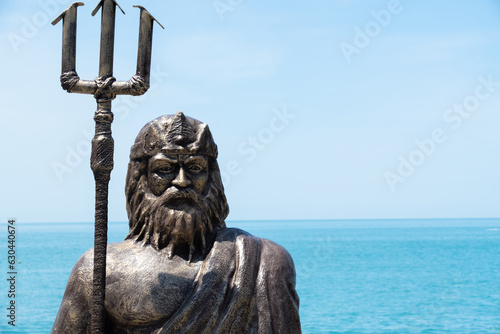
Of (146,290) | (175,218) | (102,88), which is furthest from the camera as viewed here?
(175,218)

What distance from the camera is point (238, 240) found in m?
4.25

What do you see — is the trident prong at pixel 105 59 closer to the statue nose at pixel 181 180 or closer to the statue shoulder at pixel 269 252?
the statue nose at pixel 181 180

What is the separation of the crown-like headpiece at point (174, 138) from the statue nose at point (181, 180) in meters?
0.12

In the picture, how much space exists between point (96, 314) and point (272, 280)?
38.1 inches

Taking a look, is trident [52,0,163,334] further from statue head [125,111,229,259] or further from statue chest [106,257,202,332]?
statue head [125,111,229,259]

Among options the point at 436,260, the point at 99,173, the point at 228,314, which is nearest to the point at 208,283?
the point at 228,314

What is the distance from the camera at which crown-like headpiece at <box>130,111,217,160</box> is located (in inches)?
165

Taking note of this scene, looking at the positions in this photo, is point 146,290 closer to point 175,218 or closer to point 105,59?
point 175,218

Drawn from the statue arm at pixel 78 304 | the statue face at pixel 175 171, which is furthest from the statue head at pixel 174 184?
the statue arm at pixel 78 304

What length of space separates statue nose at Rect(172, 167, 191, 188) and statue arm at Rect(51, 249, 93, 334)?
0.64 metres

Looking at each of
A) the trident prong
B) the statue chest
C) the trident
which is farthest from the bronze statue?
the trident prong

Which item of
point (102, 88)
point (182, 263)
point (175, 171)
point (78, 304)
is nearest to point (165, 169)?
point (175, 171)

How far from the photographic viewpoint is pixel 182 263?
4.17 meters

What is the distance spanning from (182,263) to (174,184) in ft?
1.46
